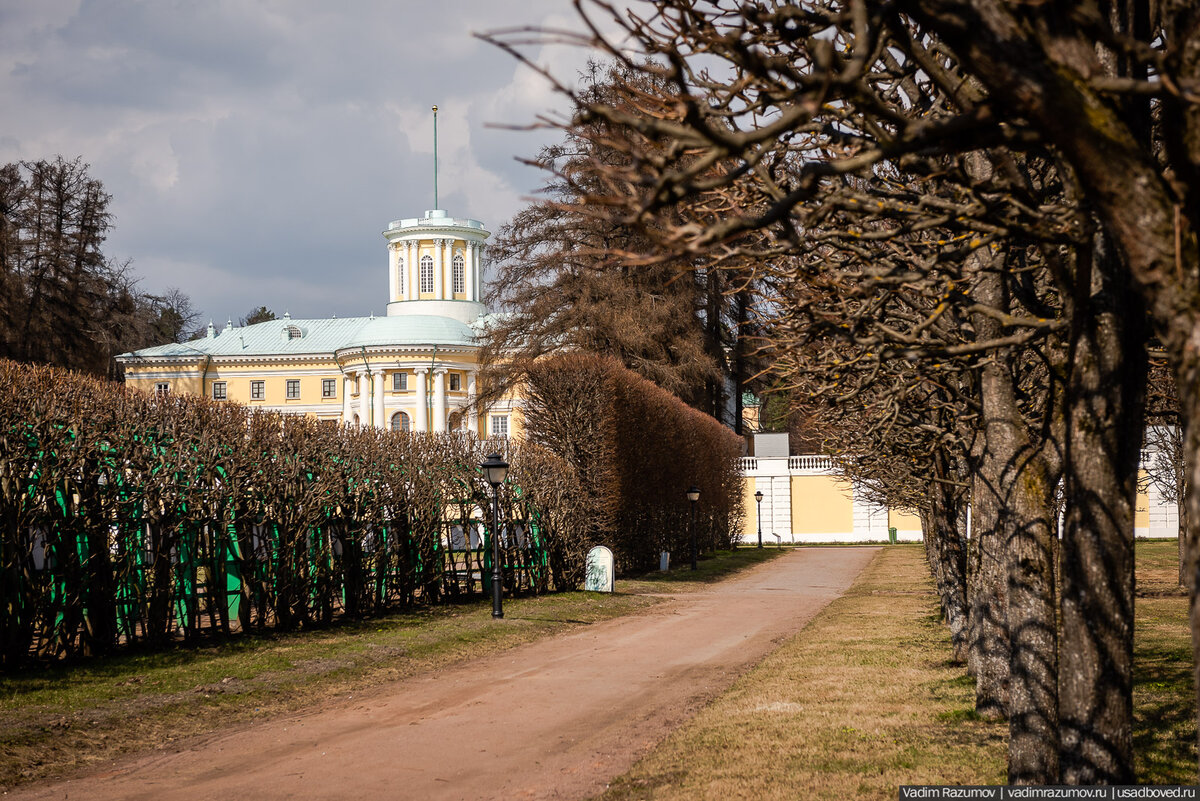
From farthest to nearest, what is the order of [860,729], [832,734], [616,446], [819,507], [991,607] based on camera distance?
1. [819,507]
2. [616,446]
3. [860,729]
4. [832,734]
5. [991,607]

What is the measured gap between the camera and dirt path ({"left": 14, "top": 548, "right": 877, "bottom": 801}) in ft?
25.2

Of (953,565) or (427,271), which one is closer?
(953,565)

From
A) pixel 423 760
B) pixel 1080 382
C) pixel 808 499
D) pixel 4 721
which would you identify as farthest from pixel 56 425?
pixel 808 499

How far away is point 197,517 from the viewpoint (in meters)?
13.7

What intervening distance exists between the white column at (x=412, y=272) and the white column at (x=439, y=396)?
1174 cm

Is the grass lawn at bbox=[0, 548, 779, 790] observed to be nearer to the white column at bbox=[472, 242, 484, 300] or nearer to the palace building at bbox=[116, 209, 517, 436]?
the palace building at bbox=[116, 209, 517, 436]

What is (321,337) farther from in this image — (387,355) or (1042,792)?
(1042,792)

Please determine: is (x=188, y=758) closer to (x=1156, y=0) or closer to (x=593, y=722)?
(x=593, y=722)

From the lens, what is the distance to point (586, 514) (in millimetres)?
24375

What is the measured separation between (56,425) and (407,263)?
242 ft

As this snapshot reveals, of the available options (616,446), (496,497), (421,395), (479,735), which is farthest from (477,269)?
(479,735)

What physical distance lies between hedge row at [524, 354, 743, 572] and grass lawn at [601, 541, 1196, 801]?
9.99 m

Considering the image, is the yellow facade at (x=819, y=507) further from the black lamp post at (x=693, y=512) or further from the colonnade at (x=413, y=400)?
the colonnade at (x=413, y=400)

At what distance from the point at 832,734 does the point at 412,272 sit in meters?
78.0
